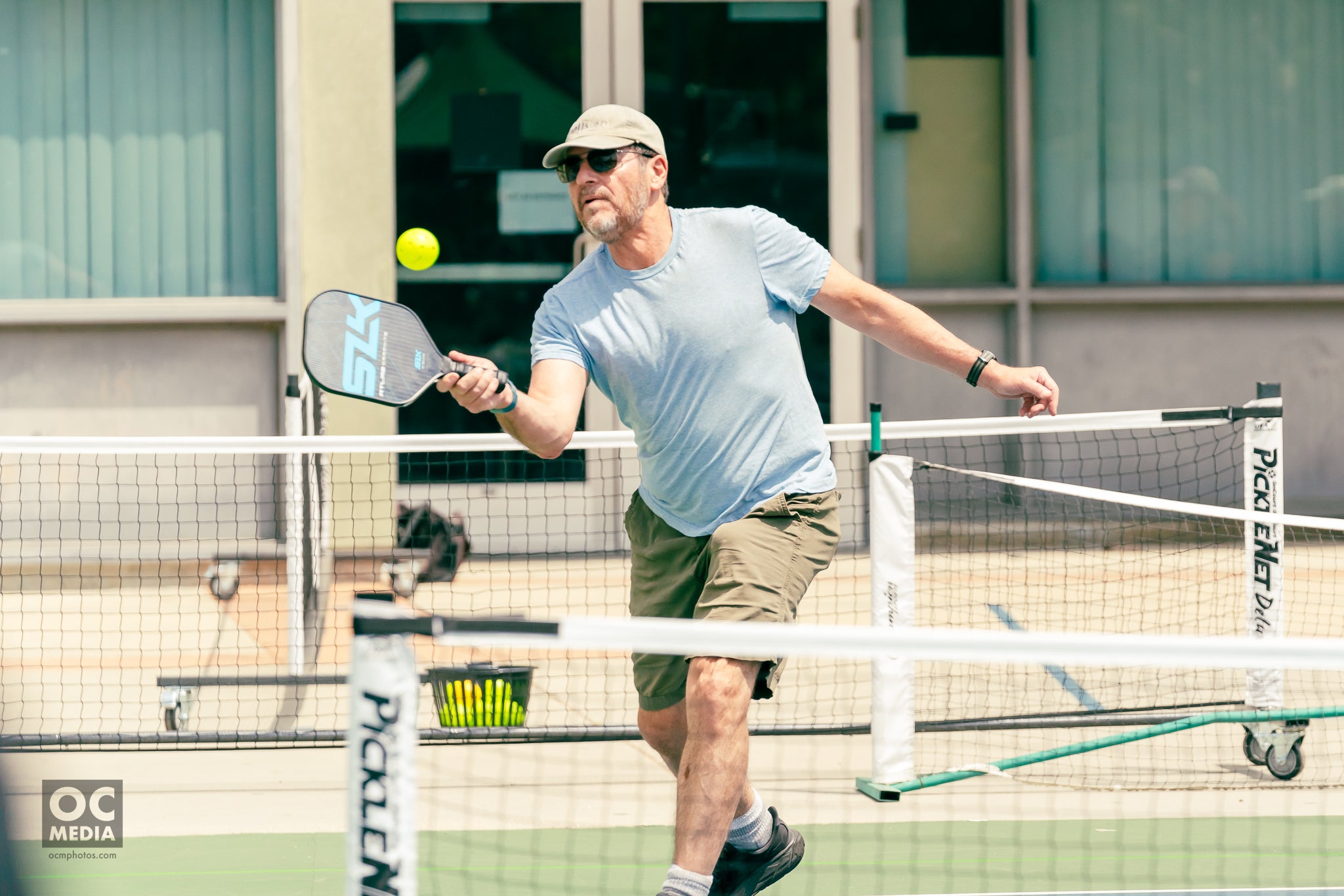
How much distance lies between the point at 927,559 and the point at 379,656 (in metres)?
6.29

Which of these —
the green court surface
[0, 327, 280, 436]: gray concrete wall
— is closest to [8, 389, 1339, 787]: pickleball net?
[0, 327, 280, 436]: gray concrete wall

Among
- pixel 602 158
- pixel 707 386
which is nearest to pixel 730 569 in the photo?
pixel 707 386

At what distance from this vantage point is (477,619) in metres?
2.38

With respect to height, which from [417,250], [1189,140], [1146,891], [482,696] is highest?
[1189,140]

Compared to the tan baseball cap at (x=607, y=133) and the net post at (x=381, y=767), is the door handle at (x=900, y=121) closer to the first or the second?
the tan baseball cap at (x=607, y=133)

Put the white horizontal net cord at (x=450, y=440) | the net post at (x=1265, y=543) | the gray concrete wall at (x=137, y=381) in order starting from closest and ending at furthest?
1. the white horizontal net cord at (x=450, y=440)
2. the net post at (x=1265, y=543)
3. the gray concrete wall at (x=137, y=381)

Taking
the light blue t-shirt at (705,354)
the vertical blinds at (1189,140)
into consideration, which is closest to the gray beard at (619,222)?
the light blue t-shirt at (705,354)

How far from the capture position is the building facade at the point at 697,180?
8.80 meters

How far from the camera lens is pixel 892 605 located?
513 centimetres

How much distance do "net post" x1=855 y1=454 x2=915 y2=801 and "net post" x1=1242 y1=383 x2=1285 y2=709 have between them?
1.29 meters

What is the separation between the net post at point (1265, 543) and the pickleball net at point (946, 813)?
21 cm

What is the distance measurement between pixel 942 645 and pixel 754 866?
182 cm

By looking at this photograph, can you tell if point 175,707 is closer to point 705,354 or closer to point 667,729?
point 667,729

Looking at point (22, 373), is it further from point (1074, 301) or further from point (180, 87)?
point (1074, 301)
